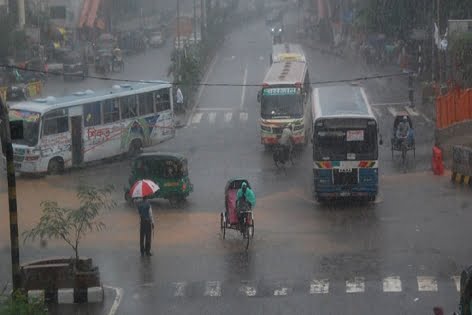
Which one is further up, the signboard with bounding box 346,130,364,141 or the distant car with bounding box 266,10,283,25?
the signboard with bounding box 346,130,364,141

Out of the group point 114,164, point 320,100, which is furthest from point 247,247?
point 114,164

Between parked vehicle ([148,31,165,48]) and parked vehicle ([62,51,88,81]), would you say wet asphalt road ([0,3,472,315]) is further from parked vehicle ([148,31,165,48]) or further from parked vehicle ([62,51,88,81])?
parked vehicle ([148,31,165,48])

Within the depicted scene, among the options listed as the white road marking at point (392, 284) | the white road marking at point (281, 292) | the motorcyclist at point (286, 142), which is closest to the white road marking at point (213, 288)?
the white road marking at point (281, 292)

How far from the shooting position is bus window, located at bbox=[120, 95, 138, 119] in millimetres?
36312

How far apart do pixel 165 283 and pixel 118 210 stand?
8029 mm

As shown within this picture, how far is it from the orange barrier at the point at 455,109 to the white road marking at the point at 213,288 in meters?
19.1

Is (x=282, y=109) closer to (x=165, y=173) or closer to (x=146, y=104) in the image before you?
(x=146, y=104)

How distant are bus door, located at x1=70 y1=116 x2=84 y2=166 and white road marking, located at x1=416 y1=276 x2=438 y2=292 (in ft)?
56.6

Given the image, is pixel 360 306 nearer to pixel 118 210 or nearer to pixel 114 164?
pixel 118 210

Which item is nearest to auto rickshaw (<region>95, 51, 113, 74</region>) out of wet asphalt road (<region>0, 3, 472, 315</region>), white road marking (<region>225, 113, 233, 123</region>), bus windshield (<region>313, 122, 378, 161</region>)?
white road marking (<region>225, 113, 233, 123</region>)

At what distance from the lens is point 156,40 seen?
8562 centimetres

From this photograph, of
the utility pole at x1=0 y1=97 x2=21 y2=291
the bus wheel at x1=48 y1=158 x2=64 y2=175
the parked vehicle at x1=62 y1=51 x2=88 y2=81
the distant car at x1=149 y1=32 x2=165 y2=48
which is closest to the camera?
the utility pole at x1=0 y1=97 x2=21 y2=291

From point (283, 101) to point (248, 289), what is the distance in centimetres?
1983

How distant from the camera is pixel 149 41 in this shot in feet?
282
